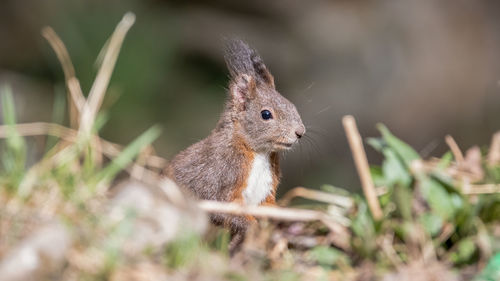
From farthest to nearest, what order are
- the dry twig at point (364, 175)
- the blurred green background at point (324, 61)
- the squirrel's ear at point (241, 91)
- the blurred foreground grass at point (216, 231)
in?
the blurred green background at point (324, 61) < the squirrel's ear at point (241, 91) < the dry twig at point (364, 175) < the blurred foreground grass at point (216, 231)

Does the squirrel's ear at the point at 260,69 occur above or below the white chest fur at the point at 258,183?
above

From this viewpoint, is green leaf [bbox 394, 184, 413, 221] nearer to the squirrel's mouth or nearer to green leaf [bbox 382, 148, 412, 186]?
green leaf [bbox 382, 148, 412, 186]

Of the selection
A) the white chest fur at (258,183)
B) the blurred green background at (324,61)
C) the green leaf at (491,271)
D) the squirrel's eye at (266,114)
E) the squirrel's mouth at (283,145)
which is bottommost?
the green leaf at (491,271)

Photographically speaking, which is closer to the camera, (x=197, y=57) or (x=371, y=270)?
(x=371, y=270)

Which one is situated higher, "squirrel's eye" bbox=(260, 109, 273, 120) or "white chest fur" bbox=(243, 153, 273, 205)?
"squirrel's eye" bbox=(260, 109, 273, 120)

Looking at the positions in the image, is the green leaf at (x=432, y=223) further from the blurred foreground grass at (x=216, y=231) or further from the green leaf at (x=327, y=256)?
the green leaf at (x=327, y=256)

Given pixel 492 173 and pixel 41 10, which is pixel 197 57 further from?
pixel 492 173

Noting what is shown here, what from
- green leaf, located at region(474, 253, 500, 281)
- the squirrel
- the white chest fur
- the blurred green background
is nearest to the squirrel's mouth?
the squirrel

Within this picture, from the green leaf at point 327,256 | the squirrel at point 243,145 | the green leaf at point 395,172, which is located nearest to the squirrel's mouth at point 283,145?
the squirrel at point 243,145

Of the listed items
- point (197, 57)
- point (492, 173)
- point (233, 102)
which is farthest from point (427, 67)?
point (492, 173)
